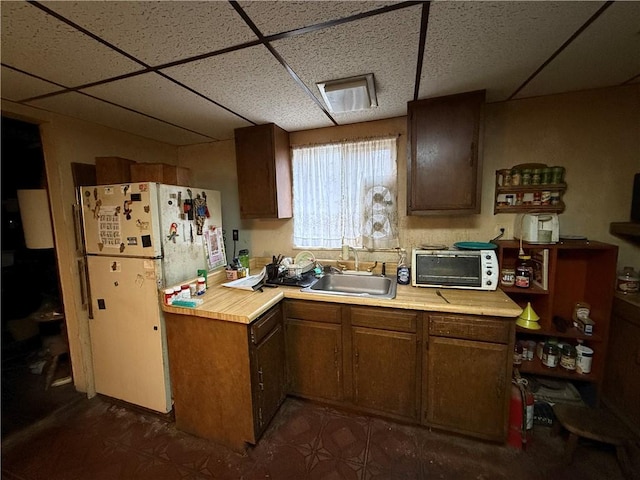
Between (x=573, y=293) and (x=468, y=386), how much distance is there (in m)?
1.14

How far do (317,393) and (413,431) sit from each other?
68 cm

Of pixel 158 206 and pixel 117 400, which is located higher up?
pixel 158 206

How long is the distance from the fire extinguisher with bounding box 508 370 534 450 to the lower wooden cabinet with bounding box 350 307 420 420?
1.84ft

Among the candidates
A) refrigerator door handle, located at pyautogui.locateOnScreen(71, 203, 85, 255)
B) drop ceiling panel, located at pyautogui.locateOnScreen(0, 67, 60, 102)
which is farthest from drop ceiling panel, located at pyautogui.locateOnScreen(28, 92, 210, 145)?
refrigerator door handle, located at pyautogui.locateOnScreen(71, 203, 85, 255)

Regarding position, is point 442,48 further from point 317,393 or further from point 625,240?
point 317,393

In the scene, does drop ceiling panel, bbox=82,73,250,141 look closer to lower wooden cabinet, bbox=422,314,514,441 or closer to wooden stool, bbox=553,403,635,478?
lower wooden cabinet, bbox=422,314,514,441

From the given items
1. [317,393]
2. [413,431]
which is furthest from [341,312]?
[413,431]

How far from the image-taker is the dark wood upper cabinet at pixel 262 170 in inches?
86.3

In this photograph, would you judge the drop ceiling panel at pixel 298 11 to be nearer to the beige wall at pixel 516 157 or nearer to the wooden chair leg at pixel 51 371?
the beige wall at pixel 516 157

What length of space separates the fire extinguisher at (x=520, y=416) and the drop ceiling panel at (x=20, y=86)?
3.31 m

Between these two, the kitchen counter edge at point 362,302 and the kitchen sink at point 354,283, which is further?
the kitchen sink at point 354,283

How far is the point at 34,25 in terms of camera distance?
972 millimetres

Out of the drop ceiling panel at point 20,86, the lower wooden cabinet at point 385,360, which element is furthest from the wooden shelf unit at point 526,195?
the drop ceiling panel at point 20,86

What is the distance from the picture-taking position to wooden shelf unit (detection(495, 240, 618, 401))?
164cm
